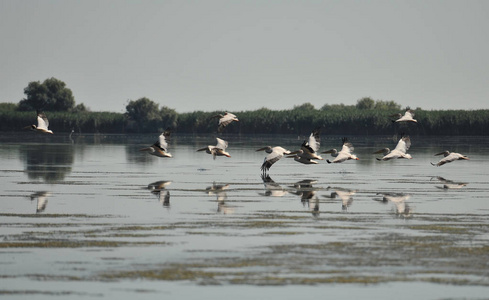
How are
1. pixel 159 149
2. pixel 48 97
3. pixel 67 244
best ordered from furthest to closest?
1. pixel 48 97
2. pixel 159 149
3. pixel 67 244

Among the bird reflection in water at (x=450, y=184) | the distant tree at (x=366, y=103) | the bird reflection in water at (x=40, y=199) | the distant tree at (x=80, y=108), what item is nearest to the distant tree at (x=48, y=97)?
the distant tree at (x=80, y=108)

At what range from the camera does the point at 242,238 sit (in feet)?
59.8

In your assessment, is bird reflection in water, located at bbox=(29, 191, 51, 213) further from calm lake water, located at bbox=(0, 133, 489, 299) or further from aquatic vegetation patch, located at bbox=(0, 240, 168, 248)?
aquatic vegetation patch, located at bbox=(0, 240, 168, 248)

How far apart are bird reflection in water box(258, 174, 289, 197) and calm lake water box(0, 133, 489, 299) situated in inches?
2.4

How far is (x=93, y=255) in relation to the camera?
16.1m

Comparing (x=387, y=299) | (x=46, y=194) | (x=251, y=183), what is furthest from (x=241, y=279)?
(x=251, y=183)

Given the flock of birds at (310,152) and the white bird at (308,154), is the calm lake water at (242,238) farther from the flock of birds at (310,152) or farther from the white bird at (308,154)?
the flock of birds at (310,152)

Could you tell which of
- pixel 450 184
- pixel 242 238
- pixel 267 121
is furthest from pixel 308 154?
pixel 267 121

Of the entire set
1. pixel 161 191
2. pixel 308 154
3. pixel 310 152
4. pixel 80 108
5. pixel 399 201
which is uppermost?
pixel 80 108

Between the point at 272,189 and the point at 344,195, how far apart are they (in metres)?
2.95

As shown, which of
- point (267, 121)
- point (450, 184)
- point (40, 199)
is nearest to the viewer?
point (40, 199)

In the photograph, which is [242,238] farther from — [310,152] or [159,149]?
[159,149]

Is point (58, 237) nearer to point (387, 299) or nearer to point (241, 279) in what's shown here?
point (241, 279)

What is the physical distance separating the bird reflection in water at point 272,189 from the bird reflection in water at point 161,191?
2.98 metres
